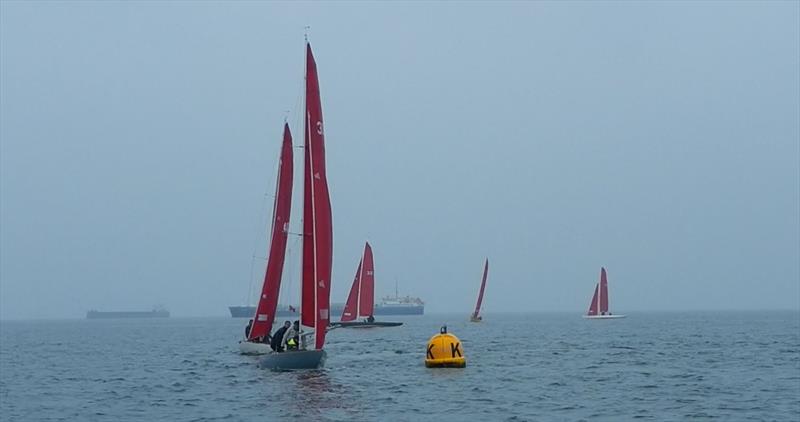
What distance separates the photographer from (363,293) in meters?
94.1

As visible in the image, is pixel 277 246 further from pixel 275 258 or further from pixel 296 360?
pixel 296 360

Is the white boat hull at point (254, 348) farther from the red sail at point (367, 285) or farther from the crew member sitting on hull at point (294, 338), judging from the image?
the red sail at point (367, 285)

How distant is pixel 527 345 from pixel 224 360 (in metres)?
21.3

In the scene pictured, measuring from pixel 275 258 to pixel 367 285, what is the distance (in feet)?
147

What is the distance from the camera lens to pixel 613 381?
36.8 metres

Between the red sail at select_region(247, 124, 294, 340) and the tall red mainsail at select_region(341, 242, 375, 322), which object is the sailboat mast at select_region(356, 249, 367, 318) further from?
the red sail at select_region(247, 124, 294, 340)

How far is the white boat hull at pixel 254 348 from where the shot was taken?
4559cm

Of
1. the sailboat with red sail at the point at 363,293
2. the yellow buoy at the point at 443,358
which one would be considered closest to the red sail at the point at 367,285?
the sailboat with red sail at the point at 363,293

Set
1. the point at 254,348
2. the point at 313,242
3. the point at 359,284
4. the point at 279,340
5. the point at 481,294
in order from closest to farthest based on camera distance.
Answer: the point at 313,242 < the point at 279,340 < the point at 254,348 < the point at 359,284 < the point at 481,294

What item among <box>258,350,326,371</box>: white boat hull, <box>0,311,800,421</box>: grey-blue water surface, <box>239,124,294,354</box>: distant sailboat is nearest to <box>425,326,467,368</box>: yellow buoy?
<box>0,311,800,421</box>: grey-blue water surface

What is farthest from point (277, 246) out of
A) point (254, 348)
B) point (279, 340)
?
point (279, 340)

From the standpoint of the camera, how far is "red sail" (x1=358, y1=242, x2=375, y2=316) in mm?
94062

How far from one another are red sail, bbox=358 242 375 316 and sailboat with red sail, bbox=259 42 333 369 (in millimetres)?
56946

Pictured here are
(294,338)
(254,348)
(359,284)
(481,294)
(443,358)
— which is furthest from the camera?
(481,294)
